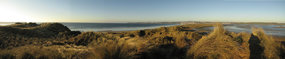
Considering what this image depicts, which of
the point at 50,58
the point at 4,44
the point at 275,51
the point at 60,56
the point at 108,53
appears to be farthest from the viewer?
the point at 4,44

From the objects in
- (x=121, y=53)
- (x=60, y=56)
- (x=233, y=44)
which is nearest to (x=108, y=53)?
(x=121, y=53)

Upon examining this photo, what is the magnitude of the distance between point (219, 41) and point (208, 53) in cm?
42

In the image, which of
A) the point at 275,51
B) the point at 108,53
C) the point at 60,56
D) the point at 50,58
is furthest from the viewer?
the point at 275,51

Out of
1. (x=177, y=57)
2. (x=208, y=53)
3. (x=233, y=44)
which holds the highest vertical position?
(x=233, y=44)

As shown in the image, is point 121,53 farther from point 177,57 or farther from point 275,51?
point 275,51

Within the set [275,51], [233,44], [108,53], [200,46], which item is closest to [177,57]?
[200,46]

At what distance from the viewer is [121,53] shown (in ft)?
8.98

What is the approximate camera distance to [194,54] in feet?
11.2

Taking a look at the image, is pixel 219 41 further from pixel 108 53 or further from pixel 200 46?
pixel 108 53

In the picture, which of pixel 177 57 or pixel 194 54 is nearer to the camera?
pixel 194 54

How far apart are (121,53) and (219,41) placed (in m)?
2.46

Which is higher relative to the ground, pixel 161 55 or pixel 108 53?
pixel 108 53

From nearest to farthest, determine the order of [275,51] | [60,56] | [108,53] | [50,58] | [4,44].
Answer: [108,53] → [50,58] → [60,56] → [275,51] → [4,44]

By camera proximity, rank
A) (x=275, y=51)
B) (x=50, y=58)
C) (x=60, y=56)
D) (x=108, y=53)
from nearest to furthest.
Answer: (x=108, y=53) < (x=50, y=58) < (x=60, y=56) < (x=275, y=51)
